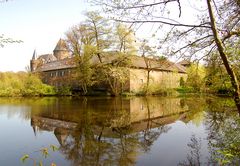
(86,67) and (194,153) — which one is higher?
(86,67)

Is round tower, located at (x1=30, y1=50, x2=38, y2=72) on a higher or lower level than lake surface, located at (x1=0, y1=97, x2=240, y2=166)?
higher

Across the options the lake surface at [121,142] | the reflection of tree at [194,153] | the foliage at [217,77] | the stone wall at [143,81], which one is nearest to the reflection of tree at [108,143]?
the lake surface at [121,142]

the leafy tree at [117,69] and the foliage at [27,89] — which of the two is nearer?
the leafy tree at [117,69]

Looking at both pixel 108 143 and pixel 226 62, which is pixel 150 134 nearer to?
pixel 108 143

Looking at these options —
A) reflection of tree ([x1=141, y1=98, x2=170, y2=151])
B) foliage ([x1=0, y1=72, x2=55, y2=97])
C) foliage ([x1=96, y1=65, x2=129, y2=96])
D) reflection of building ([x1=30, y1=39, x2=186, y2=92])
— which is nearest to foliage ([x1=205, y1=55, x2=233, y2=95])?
reflection of tree ([x1=141, y1=98, x2=170, y2=151])

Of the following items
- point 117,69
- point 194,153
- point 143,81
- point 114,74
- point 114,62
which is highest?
point 114,62

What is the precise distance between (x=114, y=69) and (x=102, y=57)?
156 inches

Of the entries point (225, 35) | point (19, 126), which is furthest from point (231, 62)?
point (19, 126)

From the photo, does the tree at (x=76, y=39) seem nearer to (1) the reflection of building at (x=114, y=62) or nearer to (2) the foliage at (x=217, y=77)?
(1) the reflection of building at (x=114, y=62)

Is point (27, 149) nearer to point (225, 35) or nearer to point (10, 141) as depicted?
point (10, 141)

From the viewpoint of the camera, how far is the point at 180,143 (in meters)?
8.56

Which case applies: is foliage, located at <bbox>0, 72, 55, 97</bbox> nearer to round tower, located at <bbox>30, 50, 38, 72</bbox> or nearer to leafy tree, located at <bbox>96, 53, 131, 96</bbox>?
leafy tree, located at <bbox>96, 53, 131, 96</bbox>

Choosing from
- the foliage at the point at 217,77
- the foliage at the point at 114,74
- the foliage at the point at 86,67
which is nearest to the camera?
the foliage at the point at 217,77

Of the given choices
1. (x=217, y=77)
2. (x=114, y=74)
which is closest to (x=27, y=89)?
(x=114, y=74)
